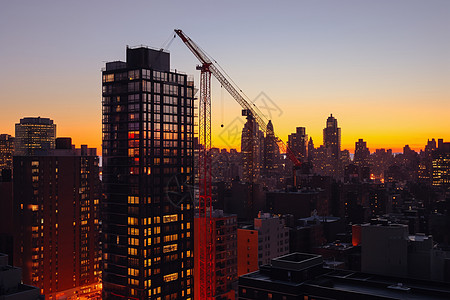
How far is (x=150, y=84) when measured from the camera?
363 ft

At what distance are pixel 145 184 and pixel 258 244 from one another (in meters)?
40.8

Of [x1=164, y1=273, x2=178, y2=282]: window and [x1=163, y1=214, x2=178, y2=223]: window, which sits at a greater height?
[x1=163, y1=214, x2=178, y2=223]: window

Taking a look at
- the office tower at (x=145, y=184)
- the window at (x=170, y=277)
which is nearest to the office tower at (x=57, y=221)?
the office tower at (x=145, y=184)

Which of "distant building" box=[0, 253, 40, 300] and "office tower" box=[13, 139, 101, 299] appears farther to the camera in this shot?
"office tower" box=[13, 139, 101, 299]

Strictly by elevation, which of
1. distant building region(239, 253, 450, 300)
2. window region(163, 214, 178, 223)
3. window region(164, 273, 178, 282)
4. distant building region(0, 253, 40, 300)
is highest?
window region(163, 214, 178, 223)

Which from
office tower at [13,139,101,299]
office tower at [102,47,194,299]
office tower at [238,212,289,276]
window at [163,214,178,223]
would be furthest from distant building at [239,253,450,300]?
office tower at [13,139,101,299]

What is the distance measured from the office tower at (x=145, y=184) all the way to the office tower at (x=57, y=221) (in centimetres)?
7362

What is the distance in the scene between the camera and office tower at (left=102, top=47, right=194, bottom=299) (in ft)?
350

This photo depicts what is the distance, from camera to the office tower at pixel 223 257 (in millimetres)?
127688

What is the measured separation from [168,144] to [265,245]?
141 ft

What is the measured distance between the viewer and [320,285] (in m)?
75.8

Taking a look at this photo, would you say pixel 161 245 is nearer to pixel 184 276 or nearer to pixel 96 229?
pixel 184 276

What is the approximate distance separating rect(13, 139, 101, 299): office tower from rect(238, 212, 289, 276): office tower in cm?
7758

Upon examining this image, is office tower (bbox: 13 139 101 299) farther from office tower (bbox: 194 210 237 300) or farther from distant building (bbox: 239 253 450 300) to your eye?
distant building (bbox: 239 253 450 300)
